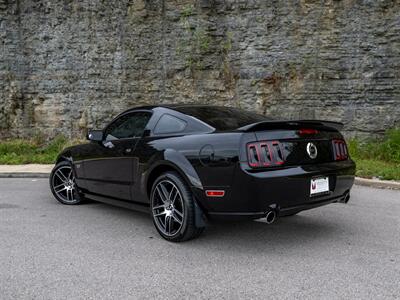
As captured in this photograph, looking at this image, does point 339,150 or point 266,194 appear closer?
point 266,194

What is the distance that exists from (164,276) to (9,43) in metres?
13.0

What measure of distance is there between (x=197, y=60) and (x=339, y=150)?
8.83m

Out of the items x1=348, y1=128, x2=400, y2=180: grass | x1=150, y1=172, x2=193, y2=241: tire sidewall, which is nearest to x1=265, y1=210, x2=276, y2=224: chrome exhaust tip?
x1=150, y1=172, x2=193, y2=241: tire sidewall

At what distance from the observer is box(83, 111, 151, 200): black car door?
5.13m

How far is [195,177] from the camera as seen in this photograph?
164 inches

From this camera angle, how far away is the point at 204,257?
4.00 m

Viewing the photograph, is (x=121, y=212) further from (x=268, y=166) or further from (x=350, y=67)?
(x=350, y=67)

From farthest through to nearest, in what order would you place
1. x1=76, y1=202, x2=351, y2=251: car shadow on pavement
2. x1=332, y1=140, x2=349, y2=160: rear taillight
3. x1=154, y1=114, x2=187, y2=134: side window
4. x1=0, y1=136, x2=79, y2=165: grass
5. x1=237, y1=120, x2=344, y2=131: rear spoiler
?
1. x1=0, y1=136, x2=79, y2=165: grass
2. x1=154, y1=114, x2=187, y2=134: side window
3. x1=332, y1=140, x2=349, y2=160: rear taillight
4. x1=76, y1=202, x2=351, y2=251: car shadow on pavement
5. x1=237, y1=120, x2=344, y2=131: rear spoiler

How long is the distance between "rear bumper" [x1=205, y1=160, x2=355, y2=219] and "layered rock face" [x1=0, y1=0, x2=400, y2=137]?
314 inches

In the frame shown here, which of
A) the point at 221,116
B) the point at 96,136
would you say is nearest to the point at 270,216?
the point at 221,116

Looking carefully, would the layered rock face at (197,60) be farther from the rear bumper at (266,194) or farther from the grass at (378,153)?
the rear bumper at (266,194)

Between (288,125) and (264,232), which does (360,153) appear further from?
(288,125)

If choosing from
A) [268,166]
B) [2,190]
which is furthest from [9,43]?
[268,166]

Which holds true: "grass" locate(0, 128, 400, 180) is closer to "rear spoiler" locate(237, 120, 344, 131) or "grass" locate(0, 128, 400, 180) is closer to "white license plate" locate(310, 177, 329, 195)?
"rear spoiler" locate(237, 120, 344, 131)
